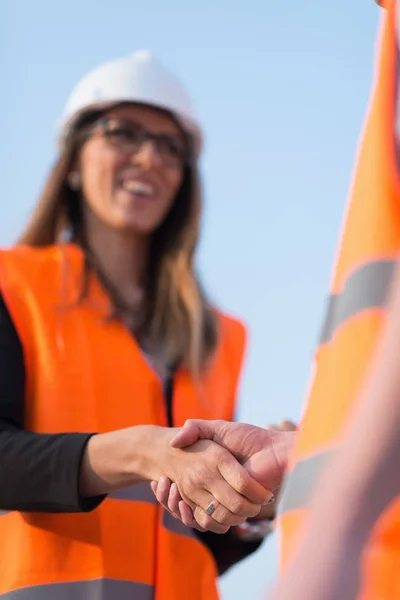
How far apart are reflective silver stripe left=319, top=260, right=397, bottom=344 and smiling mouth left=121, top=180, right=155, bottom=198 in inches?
81.4

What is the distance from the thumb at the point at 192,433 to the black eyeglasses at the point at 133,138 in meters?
1.17

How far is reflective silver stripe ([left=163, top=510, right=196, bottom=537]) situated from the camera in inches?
98.4

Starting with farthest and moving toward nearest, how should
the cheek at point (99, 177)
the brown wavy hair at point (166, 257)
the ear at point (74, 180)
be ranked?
the ear at point (74, 180), the cheek at point (99, 177), the brown wavy hair at point (166, 257)

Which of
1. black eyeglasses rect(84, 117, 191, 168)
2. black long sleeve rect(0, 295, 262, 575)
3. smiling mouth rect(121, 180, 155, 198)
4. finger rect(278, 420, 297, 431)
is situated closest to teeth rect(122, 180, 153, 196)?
smiling mouth rect(121, 180, 155, 198)

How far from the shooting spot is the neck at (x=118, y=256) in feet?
9.58

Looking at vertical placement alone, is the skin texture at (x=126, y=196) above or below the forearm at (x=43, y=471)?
above

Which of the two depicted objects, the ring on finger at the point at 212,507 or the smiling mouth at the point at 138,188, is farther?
the smiling mouth at the point at 138,188

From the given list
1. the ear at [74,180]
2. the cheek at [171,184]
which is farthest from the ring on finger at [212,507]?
the ear at [74,180]

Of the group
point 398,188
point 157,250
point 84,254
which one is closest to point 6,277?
point 84,254

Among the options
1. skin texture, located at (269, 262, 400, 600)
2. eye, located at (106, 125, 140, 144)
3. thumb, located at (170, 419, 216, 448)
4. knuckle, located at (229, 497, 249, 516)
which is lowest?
knuckle, located at (229, 497, 249, 516)

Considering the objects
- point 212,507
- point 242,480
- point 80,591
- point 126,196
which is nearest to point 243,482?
point 242,480

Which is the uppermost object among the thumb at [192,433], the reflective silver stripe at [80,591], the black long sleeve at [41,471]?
the thumb at [192,433]

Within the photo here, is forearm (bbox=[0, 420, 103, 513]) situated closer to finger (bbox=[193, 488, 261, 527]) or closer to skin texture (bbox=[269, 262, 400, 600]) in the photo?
finger (bbox=[193, 488, 261, 527])

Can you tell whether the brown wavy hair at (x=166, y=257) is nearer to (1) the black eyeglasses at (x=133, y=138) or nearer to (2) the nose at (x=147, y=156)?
(1) the black eyeglasses at (x=133, y=138)
